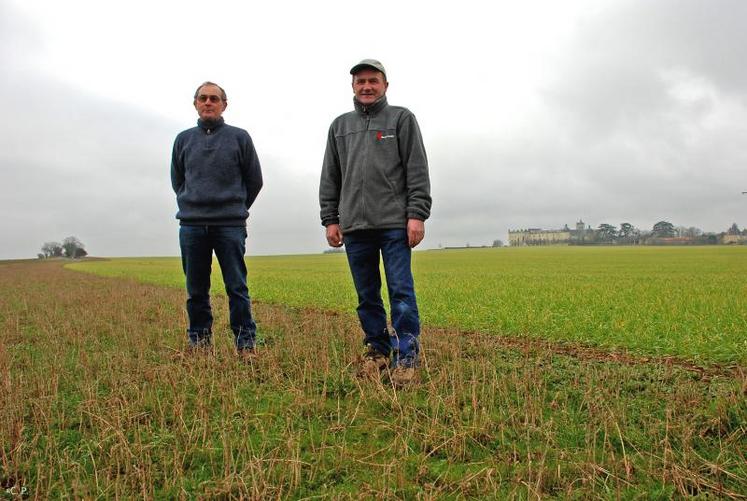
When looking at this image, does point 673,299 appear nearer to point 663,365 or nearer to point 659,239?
point 663,365

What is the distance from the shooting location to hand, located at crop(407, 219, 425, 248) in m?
3.98

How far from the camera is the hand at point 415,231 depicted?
3.98 metres

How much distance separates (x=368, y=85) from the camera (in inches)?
161

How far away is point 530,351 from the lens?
208 inches

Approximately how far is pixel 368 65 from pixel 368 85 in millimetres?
158

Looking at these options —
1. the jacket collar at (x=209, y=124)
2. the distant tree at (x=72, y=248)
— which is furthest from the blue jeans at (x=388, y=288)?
the distant tree at (x=72, y=248)

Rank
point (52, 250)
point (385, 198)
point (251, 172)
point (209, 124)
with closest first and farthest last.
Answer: point (385, 198), point (209, 124), point (251, 172), point (52, 250)

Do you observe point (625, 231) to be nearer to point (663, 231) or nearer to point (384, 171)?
point (663, 231)

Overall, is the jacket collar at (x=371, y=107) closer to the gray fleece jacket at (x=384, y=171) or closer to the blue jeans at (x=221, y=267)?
the gray fleece jacket at (x=384, y=171)

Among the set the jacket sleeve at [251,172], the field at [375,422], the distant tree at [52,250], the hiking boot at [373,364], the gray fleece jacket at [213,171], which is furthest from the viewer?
the distant tree at [52,250]

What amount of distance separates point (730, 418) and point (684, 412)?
262 millimetres

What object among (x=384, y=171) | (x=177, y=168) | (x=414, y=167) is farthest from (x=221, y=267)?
(x=414, y=167)

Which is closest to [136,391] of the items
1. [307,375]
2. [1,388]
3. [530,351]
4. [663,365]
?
[1,388]

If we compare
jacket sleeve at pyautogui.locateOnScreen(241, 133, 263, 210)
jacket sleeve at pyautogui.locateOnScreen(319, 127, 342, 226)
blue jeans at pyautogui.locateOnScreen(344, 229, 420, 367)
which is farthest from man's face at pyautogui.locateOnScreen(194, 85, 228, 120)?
blue jeans at pyautogui.locateOnScreen(344, 229, 420, 367)
